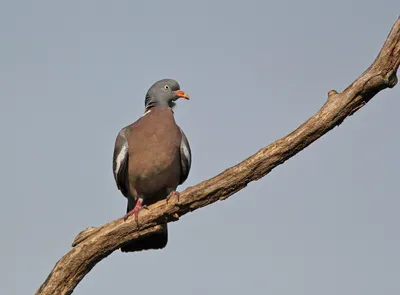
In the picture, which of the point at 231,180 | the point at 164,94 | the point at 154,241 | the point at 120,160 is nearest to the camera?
the point at 231,180

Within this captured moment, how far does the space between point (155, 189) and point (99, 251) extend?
6.66 ft

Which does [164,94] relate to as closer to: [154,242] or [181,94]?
[181,94]

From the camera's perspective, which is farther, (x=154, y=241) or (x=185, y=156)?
(x=185, y=156)

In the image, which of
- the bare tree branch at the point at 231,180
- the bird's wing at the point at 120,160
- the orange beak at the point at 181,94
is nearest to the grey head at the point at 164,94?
the orange beak at the point at 181,94

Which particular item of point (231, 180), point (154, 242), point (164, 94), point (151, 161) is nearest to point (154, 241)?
point (154, 242)

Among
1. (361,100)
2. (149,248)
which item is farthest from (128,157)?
(361,100)

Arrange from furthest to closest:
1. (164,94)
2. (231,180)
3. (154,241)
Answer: (164,94) → (154,241) → (231,180)

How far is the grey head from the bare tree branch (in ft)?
8.20

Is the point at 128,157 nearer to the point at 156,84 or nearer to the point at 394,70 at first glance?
the point at 156,84

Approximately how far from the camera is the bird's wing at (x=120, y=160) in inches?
352

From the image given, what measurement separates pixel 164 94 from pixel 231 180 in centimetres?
312

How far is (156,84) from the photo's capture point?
31.6ft

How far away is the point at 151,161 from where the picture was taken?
8789 mm

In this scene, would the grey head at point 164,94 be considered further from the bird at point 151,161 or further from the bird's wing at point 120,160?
the bird's wing at point 120,160
